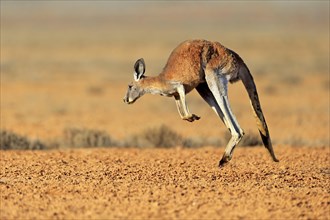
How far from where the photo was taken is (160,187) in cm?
948

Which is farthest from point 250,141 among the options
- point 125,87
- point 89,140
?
point 125,87

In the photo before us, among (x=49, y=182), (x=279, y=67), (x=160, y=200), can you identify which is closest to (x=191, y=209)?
(x=160, y=200)

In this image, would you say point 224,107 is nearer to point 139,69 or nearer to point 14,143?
point 139,69

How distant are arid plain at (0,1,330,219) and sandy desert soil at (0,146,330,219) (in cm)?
2

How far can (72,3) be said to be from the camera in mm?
177375

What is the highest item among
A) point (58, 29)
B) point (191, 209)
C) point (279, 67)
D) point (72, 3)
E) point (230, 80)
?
point (72, 3)

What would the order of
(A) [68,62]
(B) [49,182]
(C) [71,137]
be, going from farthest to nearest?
1. (A) [68,62]
2. (C) [71,137]
3. (B) [49,182]

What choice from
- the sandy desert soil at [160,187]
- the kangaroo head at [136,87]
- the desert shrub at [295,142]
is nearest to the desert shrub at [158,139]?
the desert shrub at [295,142]

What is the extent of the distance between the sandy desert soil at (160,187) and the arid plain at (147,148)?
0.02m

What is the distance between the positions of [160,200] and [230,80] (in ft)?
13.9

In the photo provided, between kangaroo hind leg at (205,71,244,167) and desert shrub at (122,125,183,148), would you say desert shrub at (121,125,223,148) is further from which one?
kangaroo hind leg at (205,71,244,167)

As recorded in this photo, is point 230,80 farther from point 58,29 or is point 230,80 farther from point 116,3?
point 116,3

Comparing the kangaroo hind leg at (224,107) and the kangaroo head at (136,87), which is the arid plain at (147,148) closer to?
the kangaroo hind leg at (224,107)

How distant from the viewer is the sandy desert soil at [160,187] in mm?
8258
